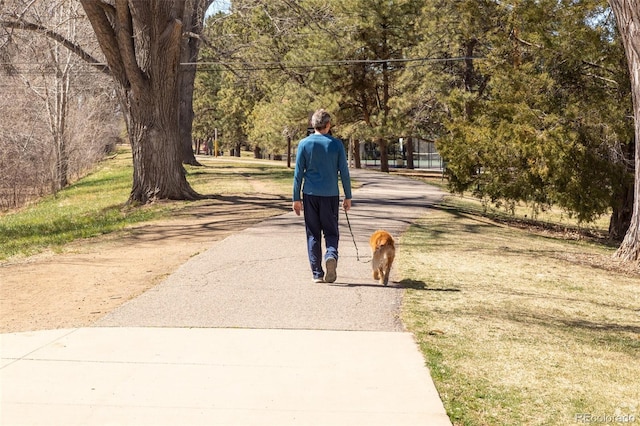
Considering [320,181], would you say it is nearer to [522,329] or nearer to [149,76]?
[522,329]

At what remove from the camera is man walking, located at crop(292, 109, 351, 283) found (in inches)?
338

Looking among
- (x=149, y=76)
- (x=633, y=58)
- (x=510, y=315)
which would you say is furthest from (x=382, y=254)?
(x=149, y=76)

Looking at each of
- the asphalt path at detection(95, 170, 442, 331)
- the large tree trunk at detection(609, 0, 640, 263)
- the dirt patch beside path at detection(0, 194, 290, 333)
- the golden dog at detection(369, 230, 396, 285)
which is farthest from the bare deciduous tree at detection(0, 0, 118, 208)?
the golden dog at detection(369, 230, 396, 285)

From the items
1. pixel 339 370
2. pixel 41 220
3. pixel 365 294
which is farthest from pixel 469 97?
pixel 339 370

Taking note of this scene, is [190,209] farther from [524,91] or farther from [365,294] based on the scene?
[365,294]

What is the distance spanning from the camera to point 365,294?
8.39 metres

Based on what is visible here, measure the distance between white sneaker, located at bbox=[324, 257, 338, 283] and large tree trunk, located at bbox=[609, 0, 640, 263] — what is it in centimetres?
688

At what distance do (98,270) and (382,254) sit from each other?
4.03 meters

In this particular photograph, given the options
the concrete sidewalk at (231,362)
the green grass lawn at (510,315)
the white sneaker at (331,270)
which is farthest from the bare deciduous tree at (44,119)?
the concrete sidewalk at (231,362)

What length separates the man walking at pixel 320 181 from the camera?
8578mm

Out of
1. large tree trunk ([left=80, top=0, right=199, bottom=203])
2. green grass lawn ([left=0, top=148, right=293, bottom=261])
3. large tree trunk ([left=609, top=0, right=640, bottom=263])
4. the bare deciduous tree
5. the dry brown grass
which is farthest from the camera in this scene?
the bare deciduous tree

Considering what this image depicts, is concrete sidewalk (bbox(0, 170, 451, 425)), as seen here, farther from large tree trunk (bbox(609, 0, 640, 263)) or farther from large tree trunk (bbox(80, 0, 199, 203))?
large tree trunk (bbox(80, 0, 199, 203))

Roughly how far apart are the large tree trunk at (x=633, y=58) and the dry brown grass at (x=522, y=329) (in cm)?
41

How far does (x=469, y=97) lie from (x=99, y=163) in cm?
3247
